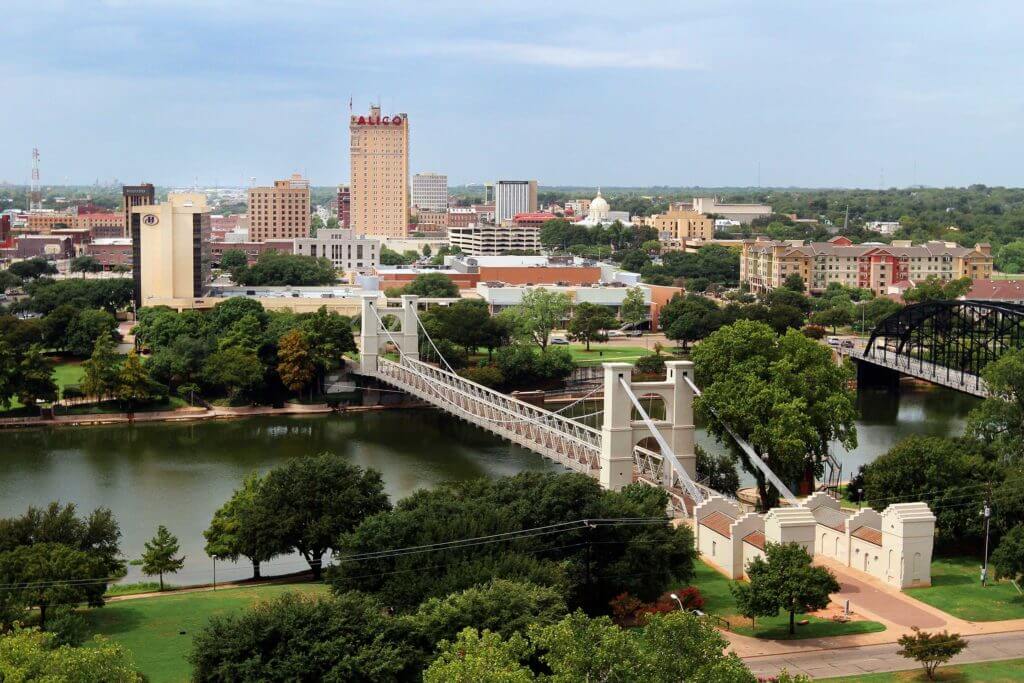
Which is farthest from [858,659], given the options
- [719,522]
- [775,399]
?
[775,399]

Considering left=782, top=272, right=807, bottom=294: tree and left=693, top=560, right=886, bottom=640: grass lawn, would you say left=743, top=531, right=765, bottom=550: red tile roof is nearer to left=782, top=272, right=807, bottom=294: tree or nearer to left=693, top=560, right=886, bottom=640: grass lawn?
left=693, top=560, right=886, bottom=640: grass lawn

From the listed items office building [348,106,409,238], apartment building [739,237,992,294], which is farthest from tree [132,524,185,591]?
office building [348,106,409,238]

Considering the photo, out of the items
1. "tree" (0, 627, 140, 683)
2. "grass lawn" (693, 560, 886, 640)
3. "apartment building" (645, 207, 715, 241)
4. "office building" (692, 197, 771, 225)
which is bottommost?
"grass lawn" (693, 560, 886, 640)

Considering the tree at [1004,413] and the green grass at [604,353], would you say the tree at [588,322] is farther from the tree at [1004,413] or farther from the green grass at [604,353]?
the tree at [1004,413]

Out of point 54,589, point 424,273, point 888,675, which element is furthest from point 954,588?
point 424,273

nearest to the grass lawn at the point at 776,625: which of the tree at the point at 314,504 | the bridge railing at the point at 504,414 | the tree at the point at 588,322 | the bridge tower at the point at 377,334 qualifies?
the tree at the point at 314,504

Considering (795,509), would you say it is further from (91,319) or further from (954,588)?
(91,319)
